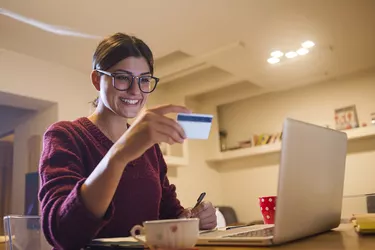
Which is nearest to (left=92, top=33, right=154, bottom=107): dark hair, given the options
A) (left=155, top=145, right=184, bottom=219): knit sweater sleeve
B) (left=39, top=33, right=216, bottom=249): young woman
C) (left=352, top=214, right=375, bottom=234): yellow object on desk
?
(left=39, top=33, right=216, bottom=249): young woman

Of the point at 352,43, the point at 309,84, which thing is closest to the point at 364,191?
the point at 309,84

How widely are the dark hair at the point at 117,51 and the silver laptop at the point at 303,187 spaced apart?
0.47m

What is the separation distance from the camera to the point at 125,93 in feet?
2.93

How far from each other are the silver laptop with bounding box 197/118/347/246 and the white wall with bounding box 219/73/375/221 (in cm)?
273

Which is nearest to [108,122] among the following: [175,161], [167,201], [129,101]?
[129,101]

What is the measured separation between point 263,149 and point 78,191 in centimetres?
326

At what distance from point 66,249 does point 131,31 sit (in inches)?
79.3

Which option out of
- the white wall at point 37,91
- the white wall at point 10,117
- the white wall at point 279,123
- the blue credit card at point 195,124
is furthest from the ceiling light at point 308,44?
the blue credit card at point 195,124

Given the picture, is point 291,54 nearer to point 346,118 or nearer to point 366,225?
point 346,118

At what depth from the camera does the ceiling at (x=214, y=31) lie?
2182 mm

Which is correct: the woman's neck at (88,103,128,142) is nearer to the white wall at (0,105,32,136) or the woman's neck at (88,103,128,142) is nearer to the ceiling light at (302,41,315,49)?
the ceiling light at (302,41,315,49)

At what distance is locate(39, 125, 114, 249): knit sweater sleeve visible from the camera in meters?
0.61

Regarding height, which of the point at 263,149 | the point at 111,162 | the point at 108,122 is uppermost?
the point at 263,149

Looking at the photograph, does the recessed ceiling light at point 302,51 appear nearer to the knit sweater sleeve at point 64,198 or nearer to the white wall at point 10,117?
the white wall at point 10,117
